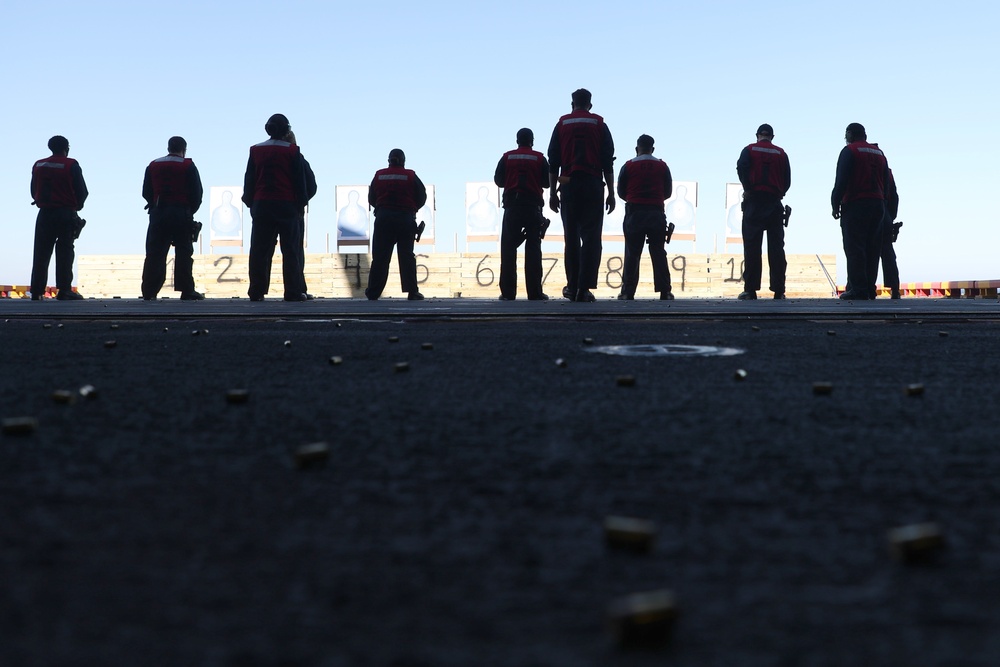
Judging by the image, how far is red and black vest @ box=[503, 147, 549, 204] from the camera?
10.4 m

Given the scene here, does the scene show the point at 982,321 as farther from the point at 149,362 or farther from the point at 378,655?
the point at 378,655

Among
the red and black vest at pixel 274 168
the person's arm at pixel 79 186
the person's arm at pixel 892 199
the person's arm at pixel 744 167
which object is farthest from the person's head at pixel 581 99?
the person's arm at pixel 79 186

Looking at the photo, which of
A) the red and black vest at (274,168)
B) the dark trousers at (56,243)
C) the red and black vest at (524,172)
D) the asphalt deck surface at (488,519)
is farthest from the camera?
the dark trousers at (56,243)

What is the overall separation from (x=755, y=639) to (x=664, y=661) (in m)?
0.08

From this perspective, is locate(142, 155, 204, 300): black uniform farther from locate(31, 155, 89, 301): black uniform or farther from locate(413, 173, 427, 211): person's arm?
locate(413, 173, 427, 211): person's arm

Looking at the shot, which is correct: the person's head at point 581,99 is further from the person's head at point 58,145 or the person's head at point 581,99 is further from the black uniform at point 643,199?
the person's head at point 58,145

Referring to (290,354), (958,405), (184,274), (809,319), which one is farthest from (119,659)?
(184,274)

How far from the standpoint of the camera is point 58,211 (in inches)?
462

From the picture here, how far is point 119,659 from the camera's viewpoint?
0.74m

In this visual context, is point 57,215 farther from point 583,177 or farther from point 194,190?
point 583,177

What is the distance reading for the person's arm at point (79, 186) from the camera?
1158cm

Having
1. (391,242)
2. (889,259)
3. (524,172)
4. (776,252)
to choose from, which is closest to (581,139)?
(524,172)

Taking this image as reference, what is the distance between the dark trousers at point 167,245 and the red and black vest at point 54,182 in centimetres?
105

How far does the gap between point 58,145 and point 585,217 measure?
19.8 ft
